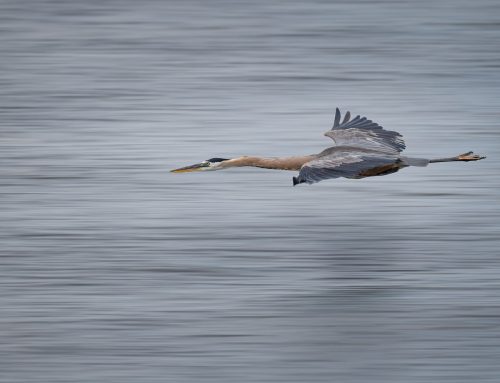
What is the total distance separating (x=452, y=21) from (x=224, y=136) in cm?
699

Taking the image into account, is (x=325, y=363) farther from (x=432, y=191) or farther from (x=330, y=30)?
(x=330, y=30)

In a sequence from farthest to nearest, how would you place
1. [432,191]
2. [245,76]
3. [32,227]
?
1. [245,76]
2. [432,191]
3. [32,227]

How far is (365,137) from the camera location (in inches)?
452

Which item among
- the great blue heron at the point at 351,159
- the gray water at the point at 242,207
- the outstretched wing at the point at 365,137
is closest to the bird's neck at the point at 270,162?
the great blue heron at the point at 351,159

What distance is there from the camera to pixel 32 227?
489 inches

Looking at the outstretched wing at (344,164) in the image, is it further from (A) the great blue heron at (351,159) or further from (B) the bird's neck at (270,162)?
(B) the bird's neck at (270,162)

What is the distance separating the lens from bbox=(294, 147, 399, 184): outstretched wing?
32.2 feet

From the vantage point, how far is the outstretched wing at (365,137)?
37.0 feet

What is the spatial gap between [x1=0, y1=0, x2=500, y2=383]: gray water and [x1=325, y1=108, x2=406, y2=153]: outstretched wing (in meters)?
1.03

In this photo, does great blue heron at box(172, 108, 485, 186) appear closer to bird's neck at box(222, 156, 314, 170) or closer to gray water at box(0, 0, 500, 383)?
bird's neck at box(222, 156, 314, 170)

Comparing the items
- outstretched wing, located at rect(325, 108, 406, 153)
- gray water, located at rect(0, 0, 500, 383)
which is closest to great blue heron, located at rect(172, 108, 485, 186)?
outstretched wing, located at rect(325, 108, 406, 153)

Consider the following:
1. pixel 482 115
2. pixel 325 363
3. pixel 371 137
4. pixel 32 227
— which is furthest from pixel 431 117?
pixel 325 363

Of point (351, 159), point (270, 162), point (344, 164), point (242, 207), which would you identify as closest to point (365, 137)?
point (270, 162)

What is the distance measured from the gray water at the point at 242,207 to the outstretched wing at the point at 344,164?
1087mm
